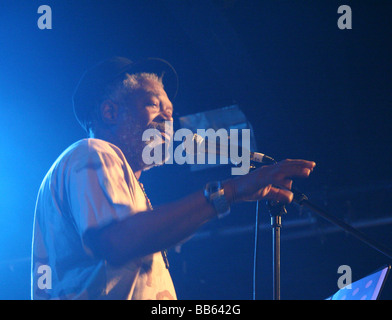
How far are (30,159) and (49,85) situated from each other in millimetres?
916

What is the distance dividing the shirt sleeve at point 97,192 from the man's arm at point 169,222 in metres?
0.04

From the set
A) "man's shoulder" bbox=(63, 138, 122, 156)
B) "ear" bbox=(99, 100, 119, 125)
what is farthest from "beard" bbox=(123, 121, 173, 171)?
"man's shoulder" bbox=(63, 138, 122, 156)

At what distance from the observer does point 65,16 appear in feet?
11.0

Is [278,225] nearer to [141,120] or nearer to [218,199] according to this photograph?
[218,199]

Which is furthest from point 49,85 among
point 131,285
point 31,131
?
point 131,285

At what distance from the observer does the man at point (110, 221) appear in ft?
4.80

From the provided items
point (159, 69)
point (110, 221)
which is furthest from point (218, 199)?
point (159, 69)

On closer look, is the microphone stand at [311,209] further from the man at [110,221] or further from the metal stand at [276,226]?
the man at [110,221]

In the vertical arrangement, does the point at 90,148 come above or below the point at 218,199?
above

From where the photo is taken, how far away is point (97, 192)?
1495mm

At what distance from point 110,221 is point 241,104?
2.61 metres

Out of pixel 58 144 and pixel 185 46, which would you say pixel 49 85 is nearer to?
pixel 58 144

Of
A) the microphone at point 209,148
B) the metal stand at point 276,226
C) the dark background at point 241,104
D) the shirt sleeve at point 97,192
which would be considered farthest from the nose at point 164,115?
the dark background at point 241,104

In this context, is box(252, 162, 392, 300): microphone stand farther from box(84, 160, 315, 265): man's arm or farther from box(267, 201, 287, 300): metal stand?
box(84, 160, 315, 265): man's arm
